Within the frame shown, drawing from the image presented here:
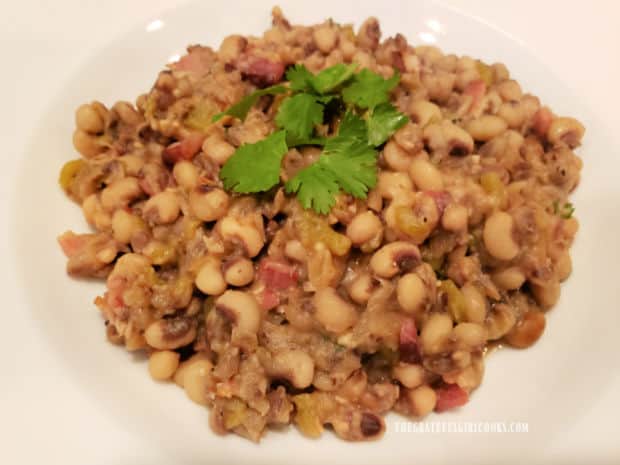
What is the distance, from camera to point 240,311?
2.22 metres

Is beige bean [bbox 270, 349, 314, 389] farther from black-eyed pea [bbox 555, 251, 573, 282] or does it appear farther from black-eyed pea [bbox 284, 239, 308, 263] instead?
black-eyed pea [bbox 555, 251, 573, 282]

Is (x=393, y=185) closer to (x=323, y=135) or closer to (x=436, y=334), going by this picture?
(x=323, y=135)

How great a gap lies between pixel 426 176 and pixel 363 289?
19.8 inches

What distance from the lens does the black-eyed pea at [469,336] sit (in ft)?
7.27

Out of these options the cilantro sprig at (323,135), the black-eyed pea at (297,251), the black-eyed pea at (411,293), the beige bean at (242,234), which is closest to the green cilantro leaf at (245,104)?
the cilantro sprig at (323,135)

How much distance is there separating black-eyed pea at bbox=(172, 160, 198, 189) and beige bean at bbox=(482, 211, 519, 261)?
1.16 m

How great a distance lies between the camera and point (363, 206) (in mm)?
2377

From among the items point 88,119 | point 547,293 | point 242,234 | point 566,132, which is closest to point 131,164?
point 88,119

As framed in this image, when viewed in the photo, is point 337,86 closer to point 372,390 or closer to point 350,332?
point 350,332

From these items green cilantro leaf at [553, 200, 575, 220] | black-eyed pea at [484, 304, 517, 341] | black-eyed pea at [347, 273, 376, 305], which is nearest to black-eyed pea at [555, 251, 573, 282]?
green cilantro leaf at [553, 200, 575, 220]

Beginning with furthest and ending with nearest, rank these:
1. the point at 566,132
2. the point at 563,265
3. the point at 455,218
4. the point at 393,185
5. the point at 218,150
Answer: the point at 566,132 → the point at 563,265 → the point at 218,150 → the point at 393,185 → the point at 455,218

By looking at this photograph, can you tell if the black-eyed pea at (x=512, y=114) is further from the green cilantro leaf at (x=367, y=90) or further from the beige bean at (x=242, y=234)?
the beige bean at (x=242, y=234)

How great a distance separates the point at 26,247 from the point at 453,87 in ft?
6.68

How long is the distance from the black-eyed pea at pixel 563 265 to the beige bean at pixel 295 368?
1135mm
